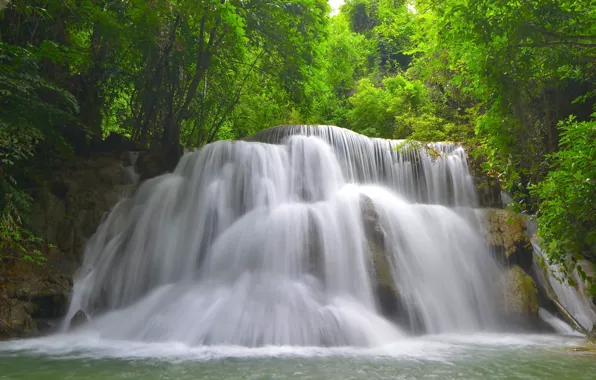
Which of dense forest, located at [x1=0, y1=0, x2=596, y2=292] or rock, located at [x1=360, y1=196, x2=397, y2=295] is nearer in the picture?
dense forest, located at [x1=0, y1=0, x2=596, y2=292]

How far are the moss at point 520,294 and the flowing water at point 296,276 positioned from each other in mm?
257

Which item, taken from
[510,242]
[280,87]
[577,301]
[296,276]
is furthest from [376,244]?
[280,87]

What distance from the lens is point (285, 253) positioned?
7344 mm

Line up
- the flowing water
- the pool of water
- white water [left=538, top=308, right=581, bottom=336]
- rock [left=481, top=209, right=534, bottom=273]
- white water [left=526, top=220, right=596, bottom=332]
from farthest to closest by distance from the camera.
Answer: rock [left=481, top=209, right=534, bottom=273], white water [left=526, top=220, right=596, bottom=332], white water [left=538, top=308, right=581, bottom=336], the flowing water, the pool of water

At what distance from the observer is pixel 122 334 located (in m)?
6.21

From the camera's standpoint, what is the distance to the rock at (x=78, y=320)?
269 inches

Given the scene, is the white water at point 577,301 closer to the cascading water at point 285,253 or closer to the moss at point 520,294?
the moss at point 520,294

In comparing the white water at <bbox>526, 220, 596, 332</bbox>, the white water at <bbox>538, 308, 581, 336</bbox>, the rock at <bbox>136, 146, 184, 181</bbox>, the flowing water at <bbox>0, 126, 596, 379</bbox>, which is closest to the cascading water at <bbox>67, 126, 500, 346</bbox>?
the flowing water at <bbox>0, 126, 596, 379</bbox>

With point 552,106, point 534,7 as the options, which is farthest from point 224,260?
point 552,106

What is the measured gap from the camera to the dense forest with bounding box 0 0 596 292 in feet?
16.3

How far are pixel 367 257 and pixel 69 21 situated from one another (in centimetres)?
857

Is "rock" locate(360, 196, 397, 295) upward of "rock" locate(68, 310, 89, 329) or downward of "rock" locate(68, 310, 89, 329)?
upward

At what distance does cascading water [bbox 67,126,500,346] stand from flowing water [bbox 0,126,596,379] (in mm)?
28

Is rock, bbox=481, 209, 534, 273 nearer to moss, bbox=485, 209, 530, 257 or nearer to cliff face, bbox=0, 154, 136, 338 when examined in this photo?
moss, bbox=485, 209, 530, 257
